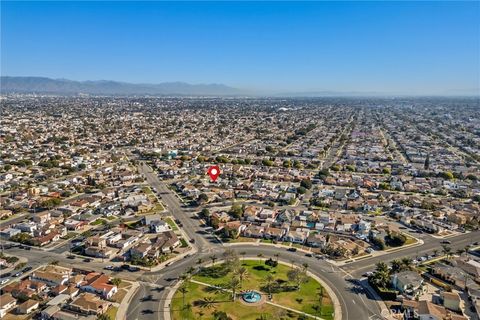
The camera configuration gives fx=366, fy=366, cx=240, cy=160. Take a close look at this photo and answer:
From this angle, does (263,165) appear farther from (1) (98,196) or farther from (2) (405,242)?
(2) (405,242)

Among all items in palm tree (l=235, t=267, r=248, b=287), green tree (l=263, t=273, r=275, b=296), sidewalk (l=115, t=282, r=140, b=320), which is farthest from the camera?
palm tree (l=235, t=267, r=248, b=287)

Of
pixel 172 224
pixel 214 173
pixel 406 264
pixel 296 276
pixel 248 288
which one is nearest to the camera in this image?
pixel 296 276

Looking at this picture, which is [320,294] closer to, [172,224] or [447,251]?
[447,251]

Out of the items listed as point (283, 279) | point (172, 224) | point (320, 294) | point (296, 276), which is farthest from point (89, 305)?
point (172, 224)

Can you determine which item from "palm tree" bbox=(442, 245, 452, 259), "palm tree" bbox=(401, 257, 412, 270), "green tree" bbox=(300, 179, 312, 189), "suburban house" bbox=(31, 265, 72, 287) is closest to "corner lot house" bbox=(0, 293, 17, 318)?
"suburban house" bbox=(31, 265, 72, 287)

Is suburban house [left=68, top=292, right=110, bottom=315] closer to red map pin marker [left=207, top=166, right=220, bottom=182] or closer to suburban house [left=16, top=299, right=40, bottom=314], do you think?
suburban house [left=16, top=299, right=40, bottom=314]

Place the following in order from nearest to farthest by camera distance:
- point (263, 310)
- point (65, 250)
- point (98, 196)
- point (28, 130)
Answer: point (263, 310) → point (65, 250) → point (98, 196) → point (28, 130)

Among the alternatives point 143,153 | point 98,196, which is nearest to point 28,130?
point 143,153
